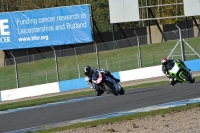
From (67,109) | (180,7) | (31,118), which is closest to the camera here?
(31,118)

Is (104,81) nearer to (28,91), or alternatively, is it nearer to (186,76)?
(186,76)

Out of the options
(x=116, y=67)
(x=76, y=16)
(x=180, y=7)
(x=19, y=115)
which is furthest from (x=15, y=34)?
(x=19, y=115)

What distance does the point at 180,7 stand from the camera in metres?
58.2

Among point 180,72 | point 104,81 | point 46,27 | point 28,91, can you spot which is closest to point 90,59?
point 46,27

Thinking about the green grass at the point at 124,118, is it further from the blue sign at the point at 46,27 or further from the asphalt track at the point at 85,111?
the blue sign at the point at 46,27

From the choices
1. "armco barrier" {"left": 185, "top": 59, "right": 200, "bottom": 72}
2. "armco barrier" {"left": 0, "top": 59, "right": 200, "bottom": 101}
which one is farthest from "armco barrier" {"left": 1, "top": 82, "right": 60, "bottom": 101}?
"armco barrier" {"left": 185, "top": 59, "right": 200, "bottom": 72}

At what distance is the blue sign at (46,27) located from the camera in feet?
146

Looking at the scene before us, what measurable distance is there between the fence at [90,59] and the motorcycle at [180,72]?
849 centimetres

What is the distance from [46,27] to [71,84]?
12049 mm

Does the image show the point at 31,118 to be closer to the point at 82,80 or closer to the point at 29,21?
the point at 82,80

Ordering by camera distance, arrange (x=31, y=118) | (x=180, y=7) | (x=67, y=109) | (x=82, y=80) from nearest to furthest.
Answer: (x=31, y=118)
(x=67, y=109)
(x=82, y=80)
(x=180, y=7)

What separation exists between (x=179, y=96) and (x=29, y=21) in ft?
91.0

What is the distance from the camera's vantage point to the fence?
3550 cm

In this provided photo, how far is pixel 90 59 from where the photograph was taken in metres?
40.9
